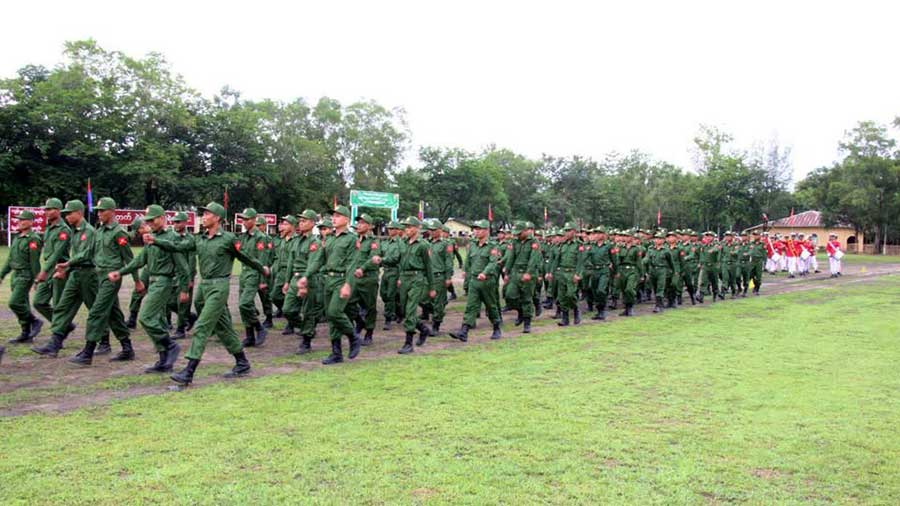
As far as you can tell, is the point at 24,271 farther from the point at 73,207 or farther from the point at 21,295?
the point at 73,207

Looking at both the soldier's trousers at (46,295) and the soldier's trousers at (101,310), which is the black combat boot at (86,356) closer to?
the soldier's trousers at (101,310)

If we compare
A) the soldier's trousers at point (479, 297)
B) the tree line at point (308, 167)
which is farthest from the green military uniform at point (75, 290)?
the tree line at point (308, 167)

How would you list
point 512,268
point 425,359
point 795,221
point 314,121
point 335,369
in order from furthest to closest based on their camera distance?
point 795,221, point 314,121, point 512,268, point 425,359, point 335,369

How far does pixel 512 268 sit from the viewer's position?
11.9 meters

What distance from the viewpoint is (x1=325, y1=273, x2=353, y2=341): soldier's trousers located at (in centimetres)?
830

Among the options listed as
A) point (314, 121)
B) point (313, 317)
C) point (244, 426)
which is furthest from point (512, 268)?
point (314, 121)

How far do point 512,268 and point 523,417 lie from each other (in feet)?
19.9

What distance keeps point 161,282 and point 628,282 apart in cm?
983

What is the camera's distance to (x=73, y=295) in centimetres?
831

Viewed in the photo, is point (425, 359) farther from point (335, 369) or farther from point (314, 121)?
point (314, 121)

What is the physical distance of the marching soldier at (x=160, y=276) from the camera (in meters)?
7.38

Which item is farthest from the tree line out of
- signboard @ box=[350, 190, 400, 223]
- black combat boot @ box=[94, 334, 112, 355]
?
black combat boot @ box=[94, 334, 112, 355]

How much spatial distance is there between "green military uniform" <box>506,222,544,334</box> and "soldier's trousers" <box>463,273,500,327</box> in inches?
40.1

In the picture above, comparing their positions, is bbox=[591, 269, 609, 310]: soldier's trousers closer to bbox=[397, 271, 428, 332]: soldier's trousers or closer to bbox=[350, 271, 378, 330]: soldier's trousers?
bbox=[397, 271, 428, 332]: soldier's trousers
